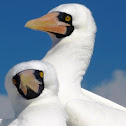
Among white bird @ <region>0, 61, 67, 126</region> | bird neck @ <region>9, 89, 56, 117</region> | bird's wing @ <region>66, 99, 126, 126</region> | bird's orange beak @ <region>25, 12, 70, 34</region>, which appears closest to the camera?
white bird @ <region>0, 61, 67, 126</region>

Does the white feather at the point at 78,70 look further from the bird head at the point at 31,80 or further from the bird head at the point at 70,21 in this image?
the bird head at the point at 31,80

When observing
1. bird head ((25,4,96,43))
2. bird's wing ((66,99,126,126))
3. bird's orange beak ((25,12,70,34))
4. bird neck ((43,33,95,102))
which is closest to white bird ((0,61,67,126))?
bird's wing ((66,99,126,126))

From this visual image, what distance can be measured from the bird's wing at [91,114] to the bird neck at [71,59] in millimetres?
446

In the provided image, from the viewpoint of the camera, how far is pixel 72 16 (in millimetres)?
19875

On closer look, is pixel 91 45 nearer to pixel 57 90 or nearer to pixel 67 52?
pixel 67 52

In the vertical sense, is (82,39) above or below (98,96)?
above

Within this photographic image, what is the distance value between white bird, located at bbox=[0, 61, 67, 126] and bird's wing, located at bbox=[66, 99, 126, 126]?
2.02 ft

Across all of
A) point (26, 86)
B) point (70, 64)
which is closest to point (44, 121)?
point (26, 86)

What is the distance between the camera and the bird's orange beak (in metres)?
19.5

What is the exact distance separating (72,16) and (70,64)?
115 centimetres

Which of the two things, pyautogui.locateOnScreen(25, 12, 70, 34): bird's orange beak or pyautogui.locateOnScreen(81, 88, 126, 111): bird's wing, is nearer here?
pyautogui.locateOnScreen(25, 12, 70, 34): bird's orange beak

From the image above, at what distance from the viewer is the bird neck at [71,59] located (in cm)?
1889

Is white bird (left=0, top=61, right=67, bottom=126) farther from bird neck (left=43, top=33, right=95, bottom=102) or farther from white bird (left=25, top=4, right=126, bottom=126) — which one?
bird neck (left=43, top=33, right=95, bottom=102)

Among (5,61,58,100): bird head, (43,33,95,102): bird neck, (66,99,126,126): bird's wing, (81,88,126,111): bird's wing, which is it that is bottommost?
(81,88,126,111): bird's wing
